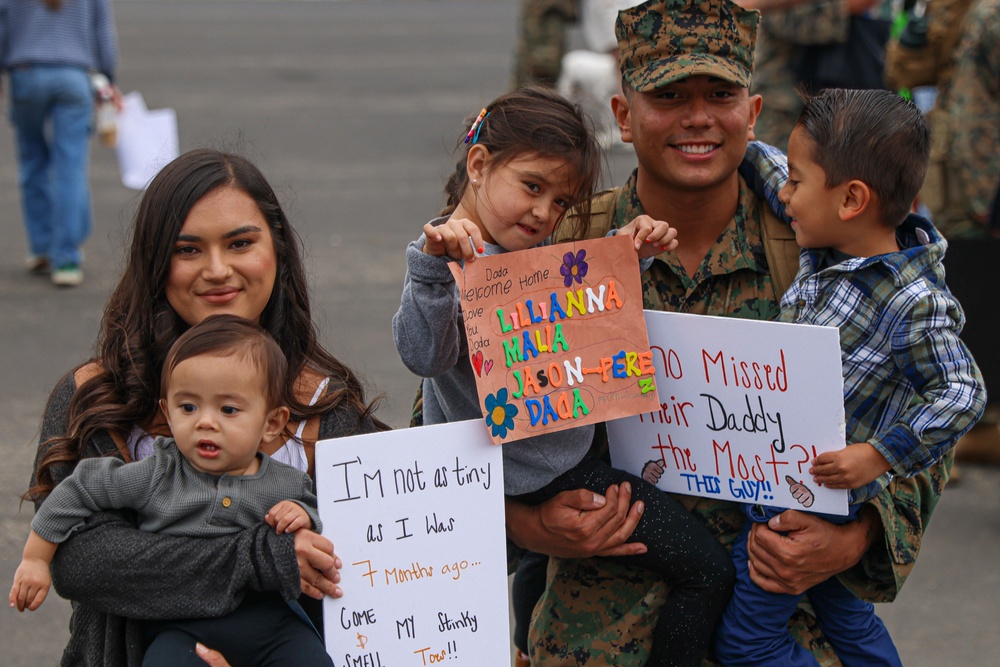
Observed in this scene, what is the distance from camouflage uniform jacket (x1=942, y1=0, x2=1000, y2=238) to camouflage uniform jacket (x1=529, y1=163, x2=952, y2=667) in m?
2.91

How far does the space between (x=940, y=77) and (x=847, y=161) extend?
388 centimetres

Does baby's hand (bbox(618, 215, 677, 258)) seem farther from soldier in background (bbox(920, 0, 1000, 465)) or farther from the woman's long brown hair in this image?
soldier in background (bbox(920, 0, 1000, 465))

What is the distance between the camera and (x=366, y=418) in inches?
102

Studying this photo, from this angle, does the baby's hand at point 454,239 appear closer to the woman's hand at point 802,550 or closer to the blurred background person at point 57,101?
the woman's hand at point 802,550

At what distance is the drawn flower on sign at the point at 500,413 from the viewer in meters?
2.45

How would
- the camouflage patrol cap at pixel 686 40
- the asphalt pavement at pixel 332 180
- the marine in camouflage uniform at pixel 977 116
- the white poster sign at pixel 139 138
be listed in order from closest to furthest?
the camouflage patrol cap at pixel 686 40 → the asphalt pavement at pixel 332 180 → the marine in camouflage uniform at pixel 977 116 → the white poster sign at pixel 139 138

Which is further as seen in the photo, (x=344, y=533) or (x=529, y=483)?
(x=529, y=483)

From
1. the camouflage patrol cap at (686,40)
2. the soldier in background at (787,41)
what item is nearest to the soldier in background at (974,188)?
the soldier in background at (787,41)

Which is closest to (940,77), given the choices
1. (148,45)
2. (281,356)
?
(281,356)

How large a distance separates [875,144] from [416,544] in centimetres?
118

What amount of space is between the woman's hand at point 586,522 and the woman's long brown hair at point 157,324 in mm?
405

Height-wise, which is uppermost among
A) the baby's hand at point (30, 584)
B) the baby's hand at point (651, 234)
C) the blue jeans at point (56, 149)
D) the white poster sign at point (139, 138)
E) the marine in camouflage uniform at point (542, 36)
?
the marine in camouflage uniform at point (542, 36)

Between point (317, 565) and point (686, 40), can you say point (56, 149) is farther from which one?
point (317, 565)

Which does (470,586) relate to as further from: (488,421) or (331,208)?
(331,208)
